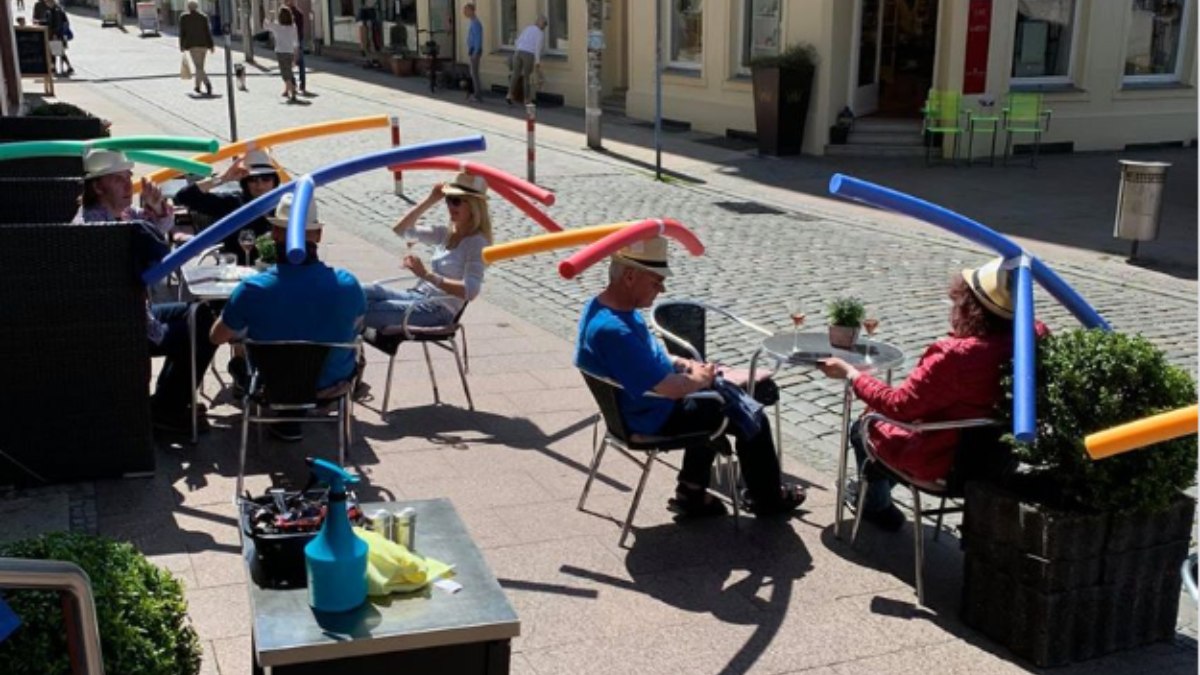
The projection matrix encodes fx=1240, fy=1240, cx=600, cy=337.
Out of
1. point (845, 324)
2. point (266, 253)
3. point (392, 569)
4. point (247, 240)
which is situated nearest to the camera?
point (392, 569)

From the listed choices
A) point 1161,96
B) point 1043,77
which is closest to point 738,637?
point 1043,77

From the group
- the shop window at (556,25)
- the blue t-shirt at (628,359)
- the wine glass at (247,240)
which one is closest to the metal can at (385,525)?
the blue t-shirt at (628,359)

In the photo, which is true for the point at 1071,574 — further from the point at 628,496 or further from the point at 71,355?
the point at 71,355

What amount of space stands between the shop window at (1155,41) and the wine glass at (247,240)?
15.5m

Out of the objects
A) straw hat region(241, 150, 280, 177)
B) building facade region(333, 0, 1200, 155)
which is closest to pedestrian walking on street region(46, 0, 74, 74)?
building facade region(333, 0, 1200, 155)

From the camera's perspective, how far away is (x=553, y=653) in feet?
15.0

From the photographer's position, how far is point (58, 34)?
30.1 meters

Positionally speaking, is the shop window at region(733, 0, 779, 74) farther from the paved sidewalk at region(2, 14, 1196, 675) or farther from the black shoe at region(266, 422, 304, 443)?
the black shoe at region(266, 422, 304, 443)

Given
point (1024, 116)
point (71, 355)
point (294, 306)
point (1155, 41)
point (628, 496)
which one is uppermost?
point (1155, 41)

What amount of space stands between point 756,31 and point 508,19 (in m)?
8.84

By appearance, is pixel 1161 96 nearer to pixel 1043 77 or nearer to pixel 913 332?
pixel 1043 77

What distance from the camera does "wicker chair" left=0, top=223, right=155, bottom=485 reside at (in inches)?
220

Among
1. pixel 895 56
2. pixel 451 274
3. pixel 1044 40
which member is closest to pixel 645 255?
pixel 451 274

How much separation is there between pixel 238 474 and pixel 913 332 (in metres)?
5.10
